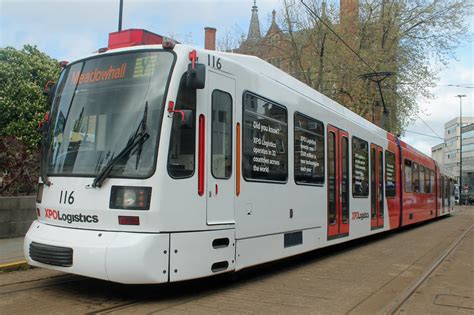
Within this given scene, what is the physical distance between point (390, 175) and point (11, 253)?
33.7 feet

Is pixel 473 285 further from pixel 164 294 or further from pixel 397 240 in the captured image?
pixel 397 240

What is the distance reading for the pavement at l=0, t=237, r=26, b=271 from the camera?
7.51 metres

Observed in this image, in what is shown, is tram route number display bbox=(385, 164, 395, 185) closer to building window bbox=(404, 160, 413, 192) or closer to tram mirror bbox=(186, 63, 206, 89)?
building window bbox=(404, 160, 413, 192)

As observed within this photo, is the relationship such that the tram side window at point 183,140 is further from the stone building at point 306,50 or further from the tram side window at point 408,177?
the stone building at point 306,50

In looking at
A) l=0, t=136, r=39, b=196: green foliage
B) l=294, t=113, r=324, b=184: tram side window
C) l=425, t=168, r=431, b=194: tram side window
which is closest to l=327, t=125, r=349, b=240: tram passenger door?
l=294, t=113, r=324, b=184: tram side window

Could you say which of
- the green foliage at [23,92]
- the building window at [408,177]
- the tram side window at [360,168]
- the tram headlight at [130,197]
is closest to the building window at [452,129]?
the building window at [408,177]

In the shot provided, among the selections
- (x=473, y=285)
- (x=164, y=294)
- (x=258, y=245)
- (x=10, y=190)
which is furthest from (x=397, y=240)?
(x=10, y=190)

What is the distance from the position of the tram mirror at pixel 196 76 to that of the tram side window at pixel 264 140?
1.17m

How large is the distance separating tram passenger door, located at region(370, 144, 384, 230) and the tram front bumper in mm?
8043

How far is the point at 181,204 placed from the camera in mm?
5570

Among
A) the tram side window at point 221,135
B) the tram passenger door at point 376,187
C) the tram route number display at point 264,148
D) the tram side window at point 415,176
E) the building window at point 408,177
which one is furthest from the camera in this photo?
the tram side window at point 415,176

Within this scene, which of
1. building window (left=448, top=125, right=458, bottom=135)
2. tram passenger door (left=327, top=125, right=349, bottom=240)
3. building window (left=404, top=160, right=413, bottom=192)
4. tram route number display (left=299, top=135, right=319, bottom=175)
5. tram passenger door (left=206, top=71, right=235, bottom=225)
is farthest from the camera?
building window (left=448, top=125, right=458, bottom=135)

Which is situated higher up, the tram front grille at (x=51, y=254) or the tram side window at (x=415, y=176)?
the tram side window at (x=415, y=176)

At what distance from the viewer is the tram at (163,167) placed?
5363 mm
